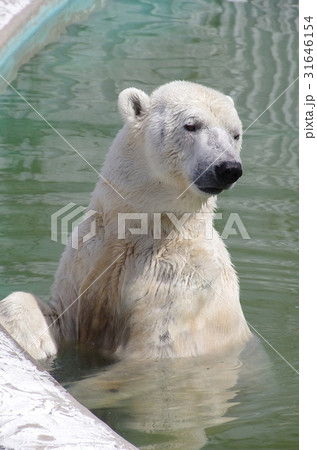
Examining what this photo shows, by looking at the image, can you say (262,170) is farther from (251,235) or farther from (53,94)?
(53,94)

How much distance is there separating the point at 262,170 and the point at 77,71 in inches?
112

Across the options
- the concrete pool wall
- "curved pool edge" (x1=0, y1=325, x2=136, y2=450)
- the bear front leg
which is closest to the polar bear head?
the bear front leg

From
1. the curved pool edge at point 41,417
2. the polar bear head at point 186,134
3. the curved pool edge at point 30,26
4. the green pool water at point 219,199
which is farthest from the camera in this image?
the curved pool edge at point 30,26

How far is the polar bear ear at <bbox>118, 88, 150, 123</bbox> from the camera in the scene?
471 centimetres

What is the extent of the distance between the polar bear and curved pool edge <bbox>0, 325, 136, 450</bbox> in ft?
3.76

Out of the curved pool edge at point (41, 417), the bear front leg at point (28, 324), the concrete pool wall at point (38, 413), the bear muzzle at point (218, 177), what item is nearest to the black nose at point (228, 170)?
the bear muzzle at point (218, 177)

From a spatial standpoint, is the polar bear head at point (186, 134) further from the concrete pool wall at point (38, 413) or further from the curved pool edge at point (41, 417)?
the curved pool edge at point (41, 417)

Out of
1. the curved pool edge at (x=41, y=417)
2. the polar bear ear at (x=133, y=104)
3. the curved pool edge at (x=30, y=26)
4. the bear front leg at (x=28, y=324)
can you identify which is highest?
A: the polar bear ear at (x=133, y=104)

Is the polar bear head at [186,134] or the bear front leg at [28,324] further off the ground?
the polar bear head at [186,134]

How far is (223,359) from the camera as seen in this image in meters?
4.69

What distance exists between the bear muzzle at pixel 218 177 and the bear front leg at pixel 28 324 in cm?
89

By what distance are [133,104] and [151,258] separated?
2.36 feet

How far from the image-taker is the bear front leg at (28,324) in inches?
172
